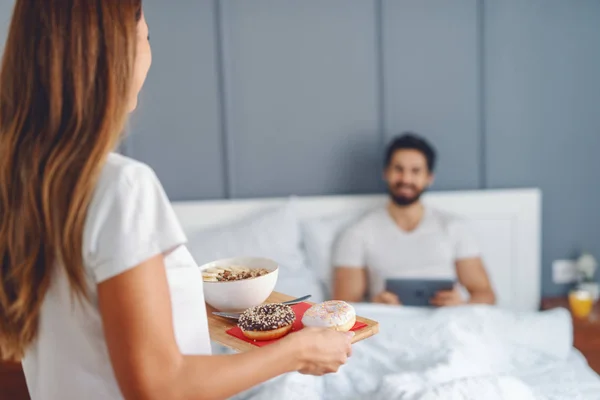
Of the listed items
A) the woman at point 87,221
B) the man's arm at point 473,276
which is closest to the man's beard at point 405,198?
the man's arm at point 473,276

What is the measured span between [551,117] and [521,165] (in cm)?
27

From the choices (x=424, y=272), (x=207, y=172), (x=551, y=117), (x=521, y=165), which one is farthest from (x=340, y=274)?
(x=551, y=117)

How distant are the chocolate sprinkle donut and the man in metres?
1.55

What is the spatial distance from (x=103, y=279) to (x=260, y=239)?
1.91 m

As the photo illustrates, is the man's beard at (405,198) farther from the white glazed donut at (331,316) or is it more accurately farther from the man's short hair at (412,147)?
the white glazed donut at (331,316)

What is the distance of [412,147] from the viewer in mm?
2799

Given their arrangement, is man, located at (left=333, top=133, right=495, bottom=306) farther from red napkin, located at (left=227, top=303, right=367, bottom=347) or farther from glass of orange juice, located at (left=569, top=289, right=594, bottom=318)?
red napkin, located at (left=227, top=303, right=367, bottom=347)

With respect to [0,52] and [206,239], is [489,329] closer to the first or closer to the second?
[206,239]

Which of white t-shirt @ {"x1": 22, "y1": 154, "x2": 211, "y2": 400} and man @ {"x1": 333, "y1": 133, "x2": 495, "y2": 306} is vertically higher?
white t-shirt @ {"x1": 22, "y1": 154, "x2": 211, "y2": 400}

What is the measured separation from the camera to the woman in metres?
0.80

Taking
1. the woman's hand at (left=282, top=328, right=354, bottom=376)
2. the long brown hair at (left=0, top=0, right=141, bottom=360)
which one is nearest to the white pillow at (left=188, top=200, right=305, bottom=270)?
the woman's hand at (left=282, top=328, right=354, bottom=376)

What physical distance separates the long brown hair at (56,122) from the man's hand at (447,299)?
1.87 m

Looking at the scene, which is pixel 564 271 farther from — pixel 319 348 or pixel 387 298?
pixel 319 348

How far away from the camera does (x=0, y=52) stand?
3.12 feet
